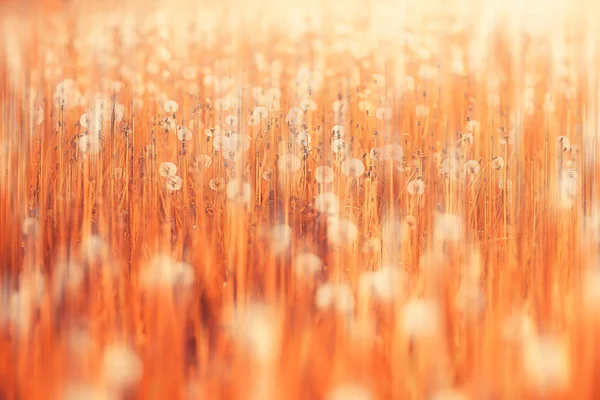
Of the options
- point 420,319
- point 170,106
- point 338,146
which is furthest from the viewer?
point 170,106

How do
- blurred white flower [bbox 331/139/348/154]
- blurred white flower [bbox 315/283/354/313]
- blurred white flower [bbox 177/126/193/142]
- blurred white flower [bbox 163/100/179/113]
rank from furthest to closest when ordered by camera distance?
blurred white flower [bbox 163/100/179/113], blurred white flower [bbox 177/126/193/142], blurred white flower [bbox 331/139/348/154], blurred white flower [bbox 315/283/354/313]

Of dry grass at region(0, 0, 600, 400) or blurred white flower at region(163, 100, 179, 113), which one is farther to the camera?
blurred white flower at region(163, 100, 179, 113)

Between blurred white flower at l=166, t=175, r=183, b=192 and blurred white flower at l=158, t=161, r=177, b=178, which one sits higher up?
blurred white flower at l=158, t=161, r=177, b=178

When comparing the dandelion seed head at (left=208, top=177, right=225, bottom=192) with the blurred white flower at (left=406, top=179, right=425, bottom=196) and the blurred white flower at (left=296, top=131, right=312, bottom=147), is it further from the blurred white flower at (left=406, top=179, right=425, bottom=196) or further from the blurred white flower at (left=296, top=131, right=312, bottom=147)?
the blurred white flower at (left=406, top=179, right=425, bottom=196)

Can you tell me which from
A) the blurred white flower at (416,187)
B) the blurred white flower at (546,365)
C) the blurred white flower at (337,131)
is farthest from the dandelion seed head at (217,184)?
the blurred white flower at (546,365)

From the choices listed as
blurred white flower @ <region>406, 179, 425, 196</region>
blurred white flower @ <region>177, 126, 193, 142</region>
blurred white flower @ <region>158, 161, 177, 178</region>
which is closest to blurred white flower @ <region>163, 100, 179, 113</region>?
blurred white flower @ <region>177, 126, 193, 142</region>

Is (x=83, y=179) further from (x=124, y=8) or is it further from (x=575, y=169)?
(x=575, y=169)

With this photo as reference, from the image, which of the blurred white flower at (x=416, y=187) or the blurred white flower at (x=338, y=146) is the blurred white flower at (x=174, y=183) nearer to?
the blurred white flower at (x=338, y=146)

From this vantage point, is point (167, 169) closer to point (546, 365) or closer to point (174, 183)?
point (174, 183)

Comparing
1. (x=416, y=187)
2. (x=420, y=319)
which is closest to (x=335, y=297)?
(x=420, y=319)
